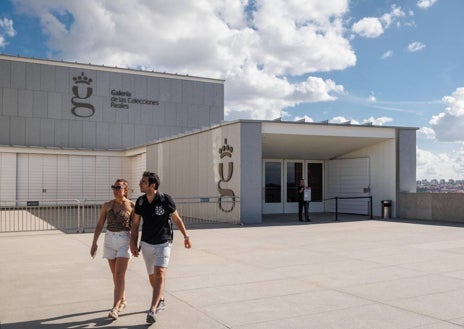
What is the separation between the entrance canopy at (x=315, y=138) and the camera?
61.9ft

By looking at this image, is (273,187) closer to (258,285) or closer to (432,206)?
(432,206)

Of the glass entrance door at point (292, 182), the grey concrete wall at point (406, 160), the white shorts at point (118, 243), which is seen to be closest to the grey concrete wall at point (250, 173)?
the glass entrance door at point (292, 182)

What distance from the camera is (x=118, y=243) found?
6059 mm

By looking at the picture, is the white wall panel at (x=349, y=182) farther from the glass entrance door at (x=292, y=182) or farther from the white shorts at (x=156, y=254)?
the white shorts at (x=156, y=254)

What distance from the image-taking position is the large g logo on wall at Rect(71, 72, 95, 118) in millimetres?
34384

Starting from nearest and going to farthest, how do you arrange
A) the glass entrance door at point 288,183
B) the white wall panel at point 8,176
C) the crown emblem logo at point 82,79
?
the glass entrance door at point 288,183 < the white wall panel at point 8,176 < the crown emblem logo at point 82,79

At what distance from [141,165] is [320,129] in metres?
14.0

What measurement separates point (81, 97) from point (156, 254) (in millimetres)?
30728

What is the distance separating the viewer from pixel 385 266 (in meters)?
9.06

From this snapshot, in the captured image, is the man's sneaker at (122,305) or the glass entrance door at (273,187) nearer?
the man's sneaker at (122,305)

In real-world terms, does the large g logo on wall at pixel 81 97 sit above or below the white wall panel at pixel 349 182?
above

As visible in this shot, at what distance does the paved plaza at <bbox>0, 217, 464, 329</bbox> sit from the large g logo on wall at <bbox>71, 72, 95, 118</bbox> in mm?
22335

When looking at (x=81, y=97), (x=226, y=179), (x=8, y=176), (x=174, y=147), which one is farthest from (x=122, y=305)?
(x=81, y=97)

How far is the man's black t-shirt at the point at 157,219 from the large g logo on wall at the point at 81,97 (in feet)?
99.5
